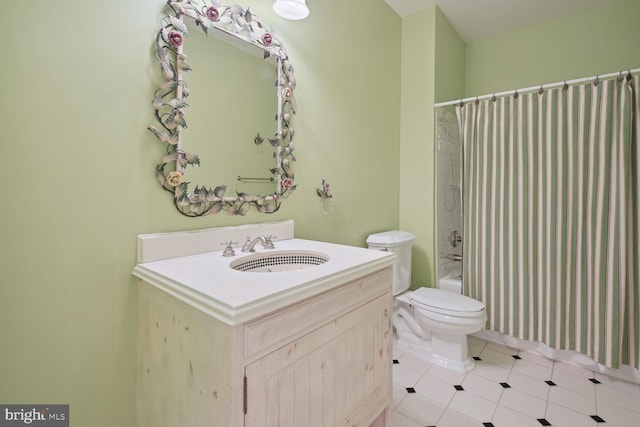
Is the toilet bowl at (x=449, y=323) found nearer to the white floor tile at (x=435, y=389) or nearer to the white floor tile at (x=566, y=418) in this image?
the white floor tile at (x=435, y=389)

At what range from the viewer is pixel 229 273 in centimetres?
97

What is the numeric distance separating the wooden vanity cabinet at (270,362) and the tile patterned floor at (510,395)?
1.89ft

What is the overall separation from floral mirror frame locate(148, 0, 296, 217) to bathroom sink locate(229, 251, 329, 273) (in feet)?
0.85

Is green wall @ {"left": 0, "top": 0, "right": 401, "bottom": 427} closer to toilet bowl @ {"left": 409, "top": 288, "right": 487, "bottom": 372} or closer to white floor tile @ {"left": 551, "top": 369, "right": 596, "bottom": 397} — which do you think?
toilet bowl @ {"left": 409, "top": 288, "right": 487, "bottom": 372}

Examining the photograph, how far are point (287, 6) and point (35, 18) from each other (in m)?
0.94

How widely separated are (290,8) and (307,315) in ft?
4.46

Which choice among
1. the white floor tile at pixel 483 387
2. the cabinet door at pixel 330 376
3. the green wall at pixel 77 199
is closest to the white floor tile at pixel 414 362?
the white floor tile at pixel 483 387

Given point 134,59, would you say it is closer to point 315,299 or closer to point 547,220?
point 315,299

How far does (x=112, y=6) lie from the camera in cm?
102

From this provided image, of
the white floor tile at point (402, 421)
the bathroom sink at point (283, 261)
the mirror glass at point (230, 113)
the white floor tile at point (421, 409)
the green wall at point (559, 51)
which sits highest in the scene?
the green wall at point (559, 51)

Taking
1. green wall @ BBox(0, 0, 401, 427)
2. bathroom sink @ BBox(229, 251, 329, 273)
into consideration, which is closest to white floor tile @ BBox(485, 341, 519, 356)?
bathroom sink @ BBox(229, 251, 329, 273)

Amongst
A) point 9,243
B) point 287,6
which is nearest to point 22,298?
point 9,243

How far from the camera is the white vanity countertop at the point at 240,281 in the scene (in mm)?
746

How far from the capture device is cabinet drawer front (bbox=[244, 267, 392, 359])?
0.78m
